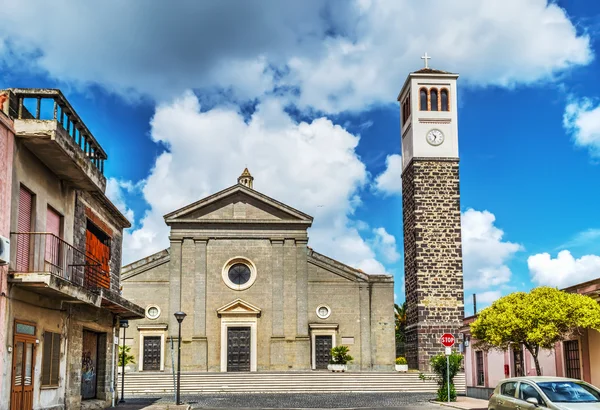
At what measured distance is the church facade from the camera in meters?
42.7

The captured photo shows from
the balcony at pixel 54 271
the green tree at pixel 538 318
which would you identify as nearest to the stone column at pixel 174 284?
the balcony at pixel 54 271

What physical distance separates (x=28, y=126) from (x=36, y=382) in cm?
576

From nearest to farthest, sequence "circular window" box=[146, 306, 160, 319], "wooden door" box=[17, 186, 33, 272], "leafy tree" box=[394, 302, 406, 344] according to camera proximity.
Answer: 1. "wooden door" box=[17, 186, 33, 272]
2. "circular window" box=[146, 306, 160, 319]
3. "leafy tree" box=[394, 302, 406, 344]

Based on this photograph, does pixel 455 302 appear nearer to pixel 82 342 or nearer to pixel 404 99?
pixel 404 99

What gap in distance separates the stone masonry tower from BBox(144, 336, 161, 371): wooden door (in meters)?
14.3

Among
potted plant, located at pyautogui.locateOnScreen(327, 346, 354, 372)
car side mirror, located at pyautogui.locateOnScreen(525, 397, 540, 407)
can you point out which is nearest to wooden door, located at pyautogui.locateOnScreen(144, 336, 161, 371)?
potted plant, located at pyautogui.locateOnScreen(327, 346, 354, 372)

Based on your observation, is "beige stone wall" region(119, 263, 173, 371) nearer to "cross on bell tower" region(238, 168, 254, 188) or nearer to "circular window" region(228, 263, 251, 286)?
"circular window" region(228, 263, 251, 286)

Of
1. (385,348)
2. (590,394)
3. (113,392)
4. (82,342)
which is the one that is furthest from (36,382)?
(385,348)

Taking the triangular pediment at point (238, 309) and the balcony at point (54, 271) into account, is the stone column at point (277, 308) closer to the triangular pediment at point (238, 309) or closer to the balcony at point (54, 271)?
the triangular pediment at point (238, 309)

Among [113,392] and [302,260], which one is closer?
[113,392]

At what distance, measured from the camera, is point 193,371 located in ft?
137

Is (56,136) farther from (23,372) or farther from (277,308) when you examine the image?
(277,308)

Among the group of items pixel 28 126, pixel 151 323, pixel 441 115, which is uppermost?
pixel 441 115

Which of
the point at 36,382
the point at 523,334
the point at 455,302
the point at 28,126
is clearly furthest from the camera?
the point at 455,302
